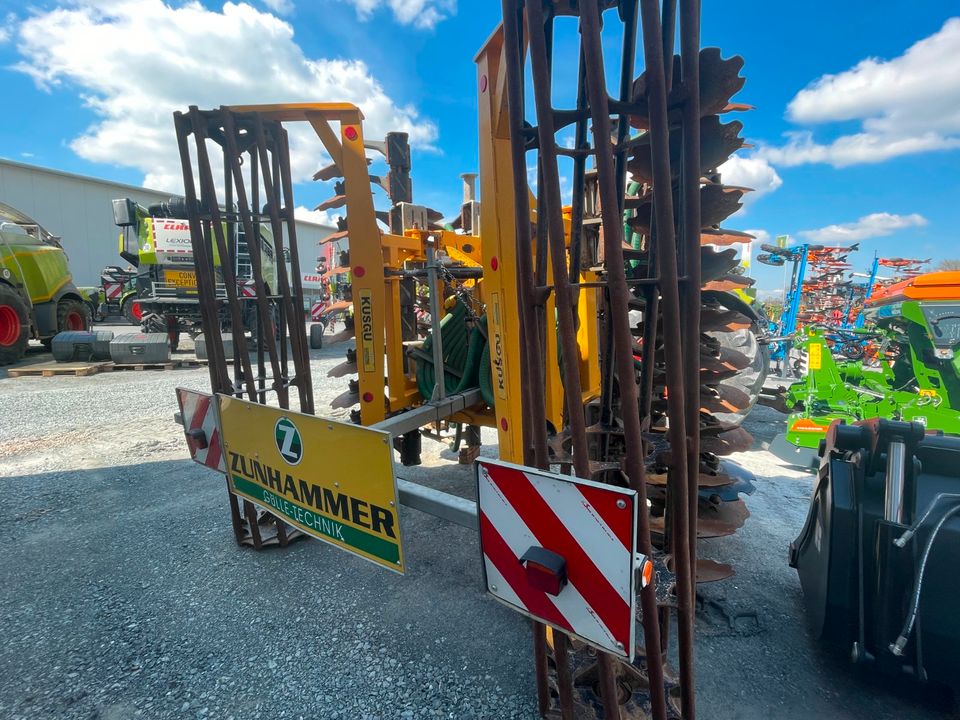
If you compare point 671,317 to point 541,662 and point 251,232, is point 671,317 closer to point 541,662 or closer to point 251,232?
point 541,662

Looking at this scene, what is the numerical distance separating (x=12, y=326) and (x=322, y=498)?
12248 millimetres

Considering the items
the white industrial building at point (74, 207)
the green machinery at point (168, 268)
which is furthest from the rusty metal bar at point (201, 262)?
the white industrial building at point (74, 207)

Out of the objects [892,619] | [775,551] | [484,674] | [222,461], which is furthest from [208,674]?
[775,551]

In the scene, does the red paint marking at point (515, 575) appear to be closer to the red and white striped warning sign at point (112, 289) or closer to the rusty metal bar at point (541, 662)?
the rusty metal bar at point (541, 662)

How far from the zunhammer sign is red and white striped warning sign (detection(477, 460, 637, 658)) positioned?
52cm

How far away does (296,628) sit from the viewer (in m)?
2.44

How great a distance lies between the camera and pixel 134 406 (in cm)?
700

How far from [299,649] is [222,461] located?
44.4 inches

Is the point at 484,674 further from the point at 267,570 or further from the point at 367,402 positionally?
the point at 367,402

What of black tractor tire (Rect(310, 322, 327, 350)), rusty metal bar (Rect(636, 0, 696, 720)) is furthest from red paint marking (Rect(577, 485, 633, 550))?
black tractor tire (Rect(310, 322, 327, 350))

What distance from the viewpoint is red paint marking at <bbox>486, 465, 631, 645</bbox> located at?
4.23 ft

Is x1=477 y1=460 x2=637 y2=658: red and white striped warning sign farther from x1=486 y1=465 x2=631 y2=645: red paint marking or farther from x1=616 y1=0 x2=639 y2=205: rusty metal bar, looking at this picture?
x1=616 y1=0 x2=639 y2=205: rusty metal bar

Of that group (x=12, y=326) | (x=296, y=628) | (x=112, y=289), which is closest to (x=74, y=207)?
(x=112, y=289)

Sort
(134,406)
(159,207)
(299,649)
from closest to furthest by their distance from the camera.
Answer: (299,649) → (134,406) → (159,207)
